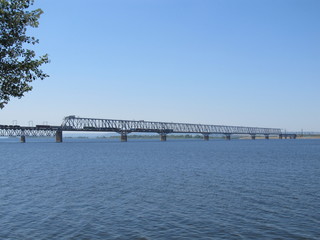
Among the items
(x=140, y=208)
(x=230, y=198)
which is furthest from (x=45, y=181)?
(x=230, y=198)

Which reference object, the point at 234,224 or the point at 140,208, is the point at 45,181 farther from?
the point at 234,224

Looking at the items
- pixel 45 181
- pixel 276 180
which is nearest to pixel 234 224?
pixel 276 180

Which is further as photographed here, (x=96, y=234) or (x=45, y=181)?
(x=45, y=181)

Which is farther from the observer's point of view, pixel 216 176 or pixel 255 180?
pixel 216 176

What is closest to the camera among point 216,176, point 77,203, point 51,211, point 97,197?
point 51,211

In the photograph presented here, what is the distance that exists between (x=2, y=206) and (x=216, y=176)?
2745 cm

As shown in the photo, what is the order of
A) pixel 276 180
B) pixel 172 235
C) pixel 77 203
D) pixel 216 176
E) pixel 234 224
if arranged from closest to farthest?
pixel 172 235, pixel 234 224, pixel 77 203, pixel 276 180, pixel 216 176

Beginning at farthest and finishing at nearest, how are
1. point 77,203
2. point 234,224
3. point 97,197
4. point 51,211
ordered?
point 97,197 < point 77,203 < point 51,211 < point 234,224

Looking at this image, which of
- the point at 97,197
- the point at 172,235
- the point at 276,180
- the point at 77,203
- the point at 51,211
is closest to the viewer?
the point at 172,235

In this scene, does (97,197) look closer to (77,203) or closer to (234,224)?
(77,203)

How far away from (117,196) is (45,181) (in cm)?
1475

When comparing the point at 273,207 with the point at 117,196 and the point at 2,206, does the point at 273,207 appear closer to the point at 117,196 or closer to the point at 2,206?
the point at 117,196

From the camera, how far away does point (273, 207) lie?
25781 millimetres

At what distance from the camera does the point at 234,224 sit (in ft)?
70.4
